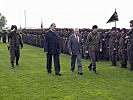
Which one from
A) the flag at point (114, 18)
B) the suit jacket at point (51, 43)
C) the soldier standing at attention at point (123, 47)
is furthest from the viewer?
the flag at point (114, 18)

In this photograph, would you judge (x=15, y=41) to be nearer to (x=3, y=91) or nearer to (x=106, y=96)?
(x=3, y=91)

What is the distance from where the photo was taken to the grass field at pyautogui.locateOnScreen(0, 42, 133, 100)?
33.4 feet

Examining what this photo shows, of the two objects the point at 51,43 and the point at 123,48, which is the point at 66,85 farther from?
the point at 123,48

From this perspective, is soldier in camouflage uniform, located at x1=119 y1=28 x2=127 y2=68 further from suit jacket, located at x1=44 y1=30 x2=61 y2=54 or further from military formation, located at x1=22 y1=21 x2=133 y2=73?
suit jacket, located at x1=44 y1=30 x2=61 y2=54

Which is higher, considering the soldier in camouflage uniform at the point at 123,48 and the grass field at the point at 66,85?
the soldier in camouflage uniform at the point at 123,48

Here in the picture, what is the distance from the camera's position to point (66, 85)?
39.5ft

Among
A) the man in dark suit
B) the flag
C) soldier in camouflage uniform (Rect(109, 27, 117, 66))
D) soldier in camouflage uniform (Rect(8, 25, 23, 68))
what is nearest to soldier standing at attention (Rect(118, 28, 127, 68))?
soldier in camouflage uniform (Rect(109, 27, 117, 66))

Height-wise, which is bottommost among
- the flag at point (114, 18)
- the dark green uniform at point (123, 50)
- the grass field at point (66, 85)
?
the grass field at point (66, 85)

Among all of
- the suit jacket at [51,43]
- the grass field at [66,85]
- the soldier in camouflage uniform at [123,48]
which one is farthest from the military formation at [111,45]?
the suit jacket at [51,43]

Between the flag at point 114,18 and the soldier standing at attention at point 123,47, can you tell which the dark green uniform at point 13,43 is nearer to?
the soldier standing at attention at point 123,47

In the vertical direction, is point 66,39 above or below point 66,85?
above

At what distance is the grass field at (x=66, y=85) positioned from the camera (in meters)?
10.2

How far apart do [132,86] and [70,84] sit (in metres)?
1.87

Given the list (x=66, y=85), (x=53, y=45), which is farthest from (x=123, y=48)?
(x=66, y=85)
